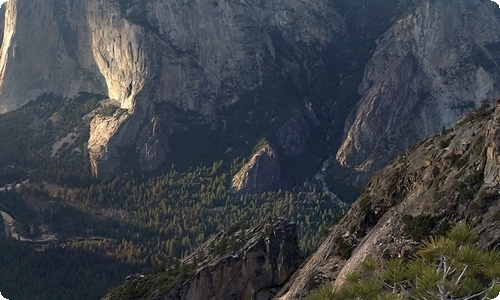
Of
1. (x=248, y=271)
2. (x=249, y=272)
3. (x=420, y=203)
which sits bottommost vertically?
(x=249, y=272)

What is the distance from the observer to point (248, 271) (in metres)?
89.9

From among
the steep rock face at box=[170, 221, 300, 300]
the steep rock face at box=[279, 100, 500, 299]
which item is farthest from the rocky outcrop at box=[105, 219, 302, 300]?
the steep rock face at box=[279, 100, 500, 299]

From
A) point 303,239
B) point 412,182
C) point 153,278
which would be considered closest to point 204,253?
point 153,278

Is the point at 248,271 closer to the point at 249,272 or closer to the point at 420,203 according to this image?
the point at 249,272

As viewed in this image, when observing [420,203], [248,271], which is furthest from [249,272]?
[420,203]

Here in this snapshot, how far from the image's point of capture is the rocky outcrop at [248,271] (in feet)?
290

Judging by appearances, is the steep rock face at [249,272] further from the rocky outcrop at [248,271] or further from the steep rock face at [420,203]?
the steep rock face at [420,203]

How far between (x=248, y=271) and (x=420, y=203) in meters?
36.5

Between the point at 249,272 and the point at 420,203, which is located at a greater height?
the point at 420,203

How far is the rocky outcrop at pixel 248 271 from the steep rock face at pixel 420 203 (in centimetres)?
1028

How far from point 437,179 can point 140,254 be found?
135267 millimetres

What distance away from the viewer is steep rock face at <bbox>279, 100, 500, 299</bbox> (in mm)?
52031

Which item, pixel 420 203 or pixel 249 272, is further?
pixel 249 272

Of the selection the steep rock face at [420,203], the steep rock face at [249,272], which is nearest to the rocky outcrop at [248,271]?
the steep rock face at [249,272]
